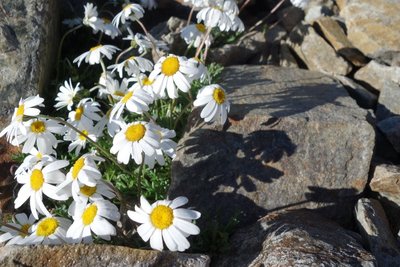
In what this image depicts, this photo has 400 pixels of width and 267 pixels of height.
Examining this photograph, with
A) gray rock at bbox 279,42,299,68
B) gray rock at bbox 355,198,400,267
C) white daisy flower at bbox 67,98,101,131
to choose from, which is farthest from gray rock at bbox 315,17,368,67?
white daisy flower at bbox 67,98,101,131

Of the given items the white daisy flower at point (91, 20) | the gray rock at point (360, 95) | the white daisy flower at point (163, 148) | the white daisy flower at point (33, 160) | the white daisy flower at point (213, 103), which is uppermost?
the white daisy flower at point (213, 103)

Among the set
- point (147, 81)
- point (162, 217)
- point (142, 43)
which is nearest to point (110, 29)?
point (142, 43)

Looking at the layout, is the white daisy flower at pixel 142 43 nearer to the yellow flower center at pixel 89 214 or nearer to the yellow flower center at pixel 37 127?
the yellow flower center at pixel 37 127

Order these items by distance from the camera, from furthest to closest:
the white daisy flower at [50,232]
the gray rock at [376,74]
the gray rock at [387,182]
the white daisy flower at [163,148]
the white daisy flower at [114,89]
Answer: the gray rock at [376,74] < the white daisy flower at [114,89] < the gray rock at [387,182] < the white daisy flower at [163,148] < the white daisy flower at [50,232]

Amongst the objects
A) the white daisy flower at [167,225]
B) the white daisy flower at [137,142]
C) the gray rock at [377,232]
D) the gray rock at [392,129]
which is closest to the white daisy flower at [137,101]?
the white daisy flower at [137,142]

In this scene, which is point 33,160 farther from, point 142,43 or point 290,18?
point 290,18

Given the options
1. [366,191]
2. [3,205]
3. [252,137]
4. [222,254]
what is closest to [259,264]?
[222,254]

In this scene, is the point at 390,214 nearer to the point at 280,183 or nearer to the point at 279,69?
the point at 280,183

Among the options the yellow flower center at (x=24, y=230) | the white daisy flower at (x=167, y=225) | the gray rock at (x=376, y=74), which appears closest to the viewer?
the white daisy flower at (x=167, y=225)

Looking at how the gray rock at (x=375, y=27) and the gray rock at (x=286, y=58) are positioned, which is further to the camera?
the gray rock at (x=286, y=58)
